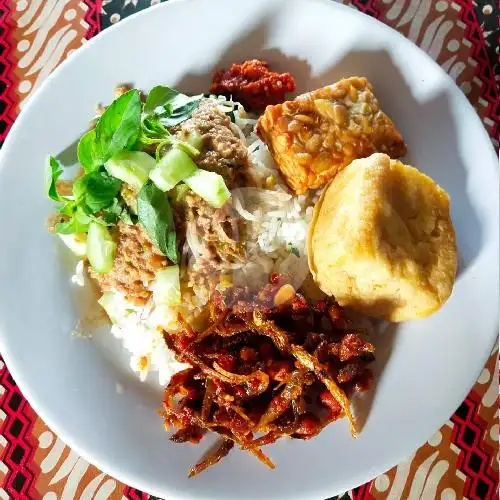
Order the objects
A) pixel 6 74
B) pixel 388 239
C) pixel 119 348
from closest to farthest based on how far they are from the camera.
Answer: pixel 388 239 → pixel 119 348 → pixel 6 74

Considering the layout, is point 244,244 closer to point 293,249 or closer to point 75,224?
point 293,249

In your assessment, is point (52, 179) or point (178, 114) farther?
point (178, 114)

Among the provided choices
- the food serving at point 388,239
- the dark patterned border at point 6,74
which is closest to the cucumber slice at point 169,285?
the food serving at point 388,239

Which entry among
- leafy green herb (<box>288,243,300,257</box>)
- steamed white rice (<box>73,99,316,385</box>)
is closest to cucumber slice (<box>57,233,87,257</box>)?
steamed white rice (<box>73,99,316,385</box>)

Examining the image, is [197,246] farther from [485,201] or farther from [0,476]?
[0,476]

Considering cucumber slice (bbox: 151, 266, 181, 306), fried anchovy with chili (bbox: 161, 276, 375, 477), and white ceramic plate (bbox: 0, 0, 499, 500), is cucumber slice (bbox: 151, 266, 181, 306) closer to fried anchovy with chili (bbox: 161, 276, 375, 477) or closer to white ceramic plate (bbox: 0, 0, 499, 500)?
fried anchovy with chili (bbox: 161, 276, 375, 477)

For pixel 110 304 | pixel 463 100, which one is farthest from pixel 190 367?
pixel 463 100

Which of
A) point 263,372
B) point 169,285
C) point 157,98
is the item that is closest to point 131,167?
point 157,98
